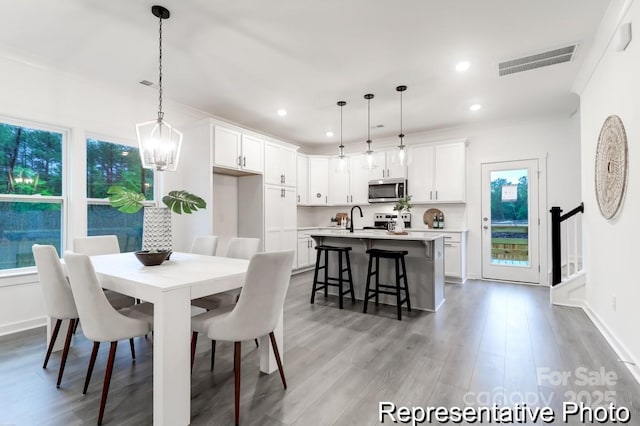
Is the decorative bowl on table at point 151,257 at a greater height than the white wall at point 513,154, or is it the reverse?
the white wall at point 513,154

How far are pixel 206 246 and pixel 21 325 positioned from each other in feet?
6.59

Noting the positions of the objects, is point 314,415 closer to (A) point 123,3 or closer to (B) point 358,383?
(B) point 358,383

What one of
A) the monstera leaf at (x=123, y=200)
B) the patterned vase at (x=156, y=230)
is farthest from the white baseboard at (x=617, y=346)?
the monstera leaf at (x=123, y=200)

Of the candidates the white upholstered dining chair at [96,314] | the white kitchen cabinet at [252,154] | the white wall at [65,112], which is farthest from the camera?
the white kitchen cabinet at [252,154]

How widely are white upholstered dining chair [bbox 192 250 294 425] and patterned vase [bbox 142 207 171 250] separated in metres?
0.83

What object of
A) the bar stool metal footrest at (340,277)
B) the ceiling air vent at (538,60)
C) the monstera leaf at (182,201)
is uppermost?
the ceiling air vent at (538,60)

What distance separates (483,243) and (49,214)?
246 inches

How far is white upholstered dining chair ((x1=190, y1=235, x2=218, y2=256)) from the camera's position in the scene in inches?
126

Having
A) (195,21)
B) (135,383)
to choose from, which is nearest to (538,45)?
(195,21)

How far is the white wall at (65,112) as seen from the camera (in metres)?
3.04

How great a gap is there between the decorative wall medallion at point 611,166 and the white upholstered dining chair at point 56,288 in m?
4.20

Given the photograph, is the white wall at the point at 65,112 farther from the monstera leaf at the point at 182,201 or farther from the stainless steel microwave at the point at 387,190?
the stainless steel microwave at the point at 387,190

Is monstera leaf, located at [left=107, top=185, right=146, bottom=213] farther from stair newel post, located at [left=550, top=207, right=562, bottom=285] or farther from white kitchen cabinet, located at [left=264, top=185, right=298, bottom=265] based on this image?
stair newel post, located at [left=550, top=207, right=562, bottom=285]

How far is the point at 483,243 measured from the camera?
5.39 meters
